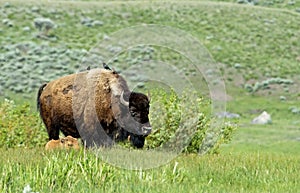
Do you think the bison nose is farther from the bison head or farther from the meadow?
the meadow

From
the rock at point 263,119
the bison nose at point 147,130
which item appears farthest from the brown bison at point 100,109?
the rock at point 263,119

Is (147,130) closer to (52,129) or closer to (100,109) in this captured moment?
(100,109)

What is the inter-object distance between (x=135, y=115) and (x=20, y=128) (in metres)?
7.09

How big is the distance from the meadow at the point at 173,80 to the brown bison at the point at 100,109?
0.89m

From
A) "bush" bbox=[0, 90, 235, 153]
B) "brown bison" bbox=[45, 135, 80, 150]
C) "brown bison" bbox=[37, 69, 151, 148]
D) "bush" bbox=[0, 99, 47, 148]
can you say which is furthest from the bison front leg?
"bush" bbox=[0, 99, 47, 148]

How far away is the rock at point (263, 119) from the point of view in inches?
1345

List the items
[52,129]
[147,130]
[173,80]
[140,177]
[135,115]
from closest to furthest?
1. [140,177]
2. [147,130]
3. [135,115]
4. [52,129]
5. [173,80]

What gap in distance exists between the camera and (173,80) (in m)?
35.8

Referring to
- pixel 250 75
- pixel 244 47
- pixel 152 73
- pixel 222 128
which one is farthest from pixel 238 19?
pixel 222 128

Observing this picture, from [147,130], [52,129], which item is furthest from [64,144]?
[52,129]

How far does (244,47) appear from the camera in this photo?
54.6 m

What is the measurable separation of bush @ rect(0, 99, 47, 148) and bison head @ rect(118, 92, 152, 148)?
555 cm

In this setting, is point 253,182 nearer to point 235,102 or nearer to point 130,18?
point 235,102

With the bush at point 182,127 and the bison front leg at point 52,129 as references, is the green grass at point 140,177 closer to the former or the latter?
the bison front leg at point 52,129
